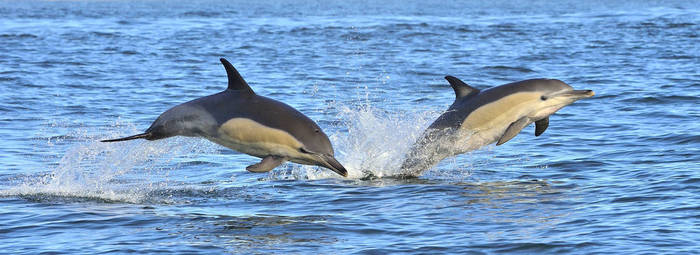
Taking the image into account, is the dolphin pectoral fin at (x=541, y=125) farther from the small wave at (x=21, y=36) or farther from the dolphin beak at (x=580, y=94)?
the small wave at (x=21, y=36)

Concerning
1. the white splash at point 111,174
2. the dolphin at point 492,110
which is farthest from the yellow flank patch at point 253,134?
the dolphin at point 492,110

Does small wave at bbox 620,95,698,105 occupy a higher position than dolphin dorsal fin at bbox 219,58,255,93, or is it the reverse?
dolphin dorsal fin at bbox 219,58,255,93

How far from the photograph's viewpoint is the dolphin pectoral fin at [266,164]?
8.69 meters

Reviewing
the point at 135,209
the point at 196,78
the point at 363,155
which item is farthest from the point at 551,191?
the point at 196,78

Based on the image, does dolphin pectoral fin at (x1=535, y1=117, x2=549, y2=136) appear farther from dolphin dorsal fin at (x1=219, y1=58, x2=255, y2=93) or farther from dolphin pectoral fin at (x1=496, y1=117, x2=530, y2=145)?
dolphin dorsal fin at (x1=219, y1=58, x2=255, y2=93)

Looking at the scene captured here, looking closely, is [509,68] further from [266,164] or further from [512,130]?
[266,164]

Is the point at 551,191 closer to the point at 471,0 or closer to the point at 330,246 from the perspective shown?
the point at 330,246

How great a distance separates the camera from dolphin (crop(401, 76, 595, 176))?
10.8 m

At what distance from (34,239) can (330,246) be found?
2.48 metres

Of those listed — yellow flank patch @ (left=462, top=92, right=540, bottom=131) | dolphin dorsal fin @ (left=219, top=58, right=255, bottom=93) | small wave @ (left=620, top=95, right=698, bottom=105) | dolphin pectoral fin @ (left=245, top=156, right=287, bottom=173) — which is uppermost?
dolphin dorsal fin @ (left=219, top=58, right=255, bottom=93)

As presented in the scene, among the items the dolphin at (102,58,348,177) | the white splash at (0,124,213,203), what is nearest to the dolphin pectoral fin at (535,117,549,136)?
the dolphin at (102,58,348,177)

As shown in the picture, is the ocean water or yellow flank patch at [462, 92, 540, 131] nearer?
the ocean water

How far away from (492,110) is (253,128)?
301 cm

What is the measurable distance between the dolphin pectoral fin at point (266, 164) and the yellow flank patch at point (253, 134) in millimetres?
142
